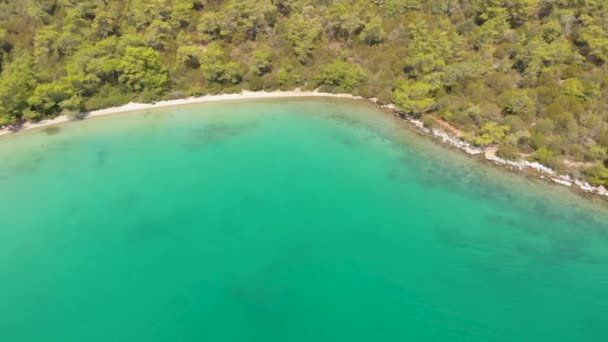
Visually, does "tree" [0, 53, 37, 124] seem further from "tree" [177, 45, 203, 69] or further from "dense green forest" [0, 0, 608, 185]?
"tree" [177, 45, 203, 69]

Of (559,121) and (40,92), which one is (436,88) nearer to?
(559,121)

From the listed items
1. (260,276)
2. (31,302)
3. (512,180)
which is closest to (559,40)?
(512,180)

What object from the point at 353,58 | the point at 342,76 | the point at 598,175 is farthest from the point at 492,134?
the point at 353,58

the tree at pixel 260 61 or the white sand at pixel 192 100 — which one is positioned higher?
the tree at pixel 260 61

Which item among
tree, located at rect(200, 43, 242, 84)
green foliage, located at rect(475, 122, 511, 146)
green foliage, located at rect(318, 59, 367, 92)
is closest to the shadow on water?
tree, located at rect(200, 43, 242, 84)

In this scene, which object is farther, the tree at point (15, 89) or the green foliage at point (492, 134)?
the tree at point (15, 89)

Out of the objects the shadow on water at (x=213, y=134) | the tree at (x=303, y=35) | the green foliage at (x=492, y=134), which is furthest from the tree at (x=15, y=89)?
the green foliage at (x=492, y=134)

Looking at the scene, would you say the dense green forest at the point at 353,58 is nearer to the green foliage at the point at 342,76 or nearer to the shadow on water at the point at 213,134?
the green foliage at the point at 342,76
